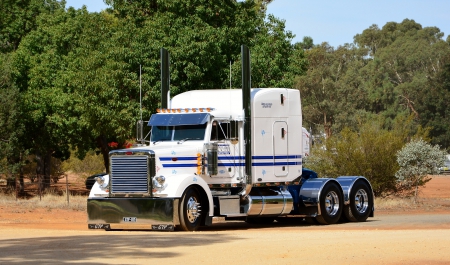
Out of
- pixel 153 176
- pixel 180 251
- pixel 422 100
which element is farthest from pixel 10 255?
pixel 422 100

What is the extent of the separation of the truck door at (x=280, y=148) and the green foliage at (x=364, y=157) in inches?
390

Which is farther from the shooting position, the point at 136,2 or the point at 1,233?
the point at 136,2

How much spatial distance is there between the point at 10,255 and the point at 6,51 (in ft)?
126

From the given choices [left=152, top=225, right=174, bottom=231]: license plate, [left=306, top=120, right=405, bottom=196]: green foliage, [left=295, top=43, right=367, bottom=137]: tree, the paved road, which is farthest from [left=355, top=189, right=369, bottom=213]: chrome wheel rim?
[left=295, top=43, right=367, bottom=137]: tree

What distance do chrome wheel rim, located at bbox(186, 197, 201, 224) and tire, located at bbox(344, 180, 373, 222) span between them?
550 cm

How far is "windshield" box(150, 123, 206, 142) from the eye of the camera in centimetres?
2152

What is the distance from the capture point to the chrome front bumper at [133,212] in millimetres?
19812

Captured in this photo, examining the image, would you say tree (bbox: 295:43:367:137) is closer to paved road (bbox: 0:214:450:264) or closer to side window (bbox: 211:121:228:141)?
side window (bbox: 211:121:228:141)

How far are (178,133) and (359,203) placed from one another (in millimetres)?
6373

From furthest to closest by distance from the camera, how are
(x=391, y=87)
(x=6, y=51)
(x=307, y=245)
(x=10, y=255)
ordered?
(x=391, y=87) → (x=6, y=51) → (x=307, y=245) → (x=10, y=255)

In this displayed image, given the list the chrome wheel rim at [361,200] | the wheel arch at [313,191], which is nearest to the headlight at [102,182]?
the wheel arch at [313,191]

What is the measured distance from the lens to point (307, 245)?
15625 millimetres

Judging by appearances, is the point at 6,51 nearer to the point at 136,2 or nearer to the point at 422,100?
the point at 136,2

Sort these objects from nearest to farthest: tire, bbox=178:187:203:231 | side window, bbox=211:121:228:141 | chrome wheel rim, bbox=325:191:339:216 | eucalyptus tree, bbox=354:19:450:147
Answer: tire, bbox=178:187:203:231 → side window, bbox=211:121:228:141 → chrome wheel rim, bbox=325:191:339:216 → eucalyptus tree, bbox=354:19:450:147
